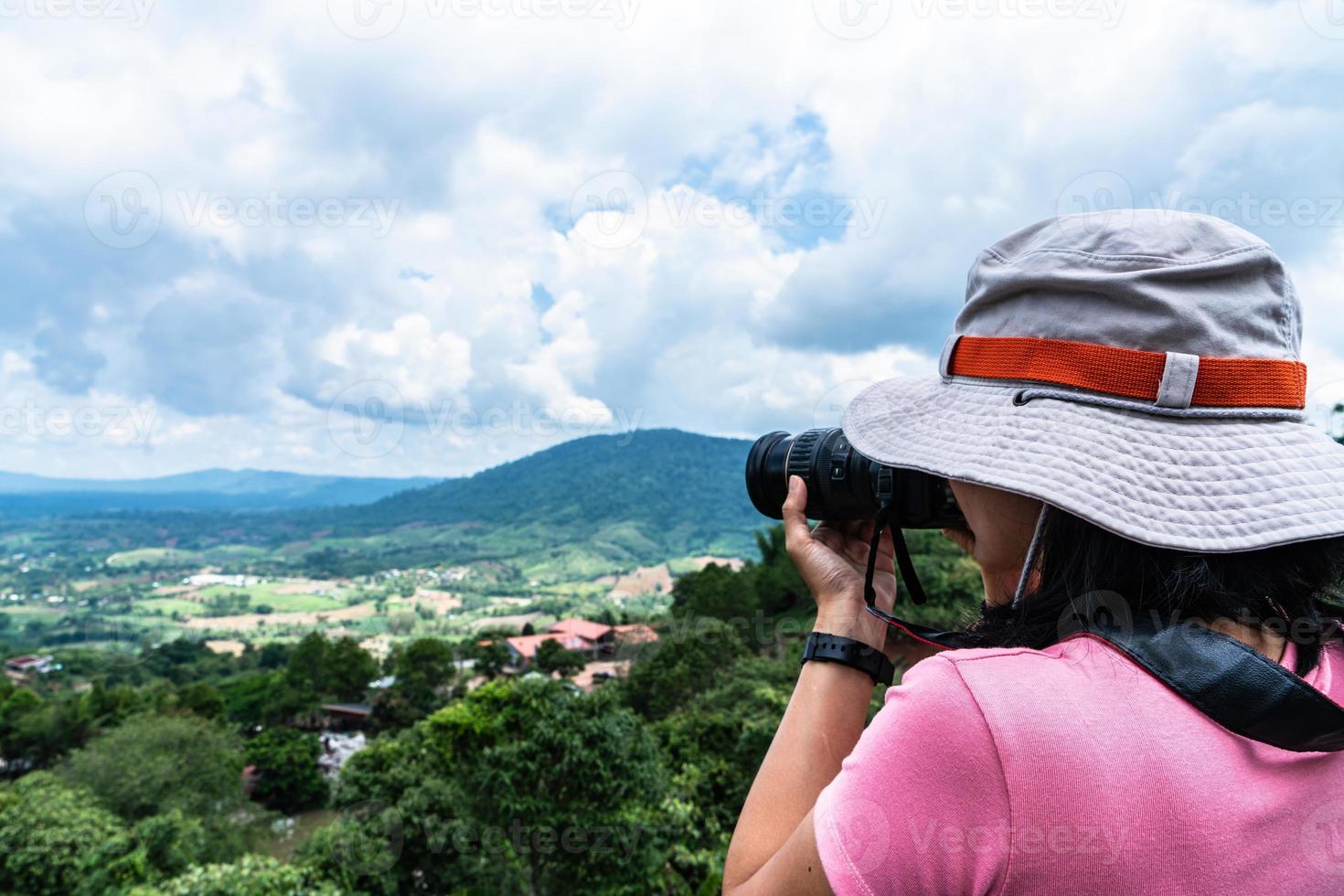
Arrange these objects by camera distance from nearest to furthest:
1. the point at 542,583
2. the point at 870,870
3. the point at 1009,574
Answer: the point at 870,870, the point at 1009,574, the point at 542,583

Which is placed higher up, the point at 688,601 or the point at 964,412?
the point at 964,412

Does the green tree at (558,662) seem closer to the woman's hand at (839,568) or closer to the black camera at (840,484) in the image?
the black camera at (840,484)

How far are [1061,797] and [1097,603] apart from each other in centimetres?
24

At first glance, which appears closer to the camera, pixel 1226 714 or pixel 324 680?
pixel 1226 714

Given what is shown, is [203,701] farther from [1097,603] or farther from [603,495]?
[603,495]

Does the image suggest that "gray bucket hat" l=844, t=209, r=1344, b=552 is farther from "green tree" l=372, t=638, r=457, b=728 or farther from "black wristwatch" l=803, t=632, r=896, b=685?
"green tree" l=372, t=638, r=457, b=728

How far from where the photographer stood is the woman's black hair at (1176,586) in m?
0.72

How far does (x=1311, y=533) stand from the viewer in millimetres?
709

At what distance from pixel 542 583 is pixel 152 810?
256 ft

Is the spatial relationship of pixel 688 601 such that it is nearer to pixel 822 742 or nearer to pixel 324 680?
pixel 324 680

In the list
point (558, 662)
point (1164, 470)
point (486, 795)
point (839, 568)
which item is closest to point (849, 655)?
point (839, 568)

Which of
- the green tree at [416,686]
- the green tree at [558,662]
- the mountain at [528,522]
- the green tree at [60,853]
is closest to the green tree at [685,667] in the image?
the green tree at [60,853]

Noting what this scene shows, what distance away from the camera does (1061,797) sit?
58cm

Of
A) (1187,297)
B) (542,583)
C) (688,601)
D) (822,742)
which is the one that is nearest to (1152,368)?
(1187,297)
